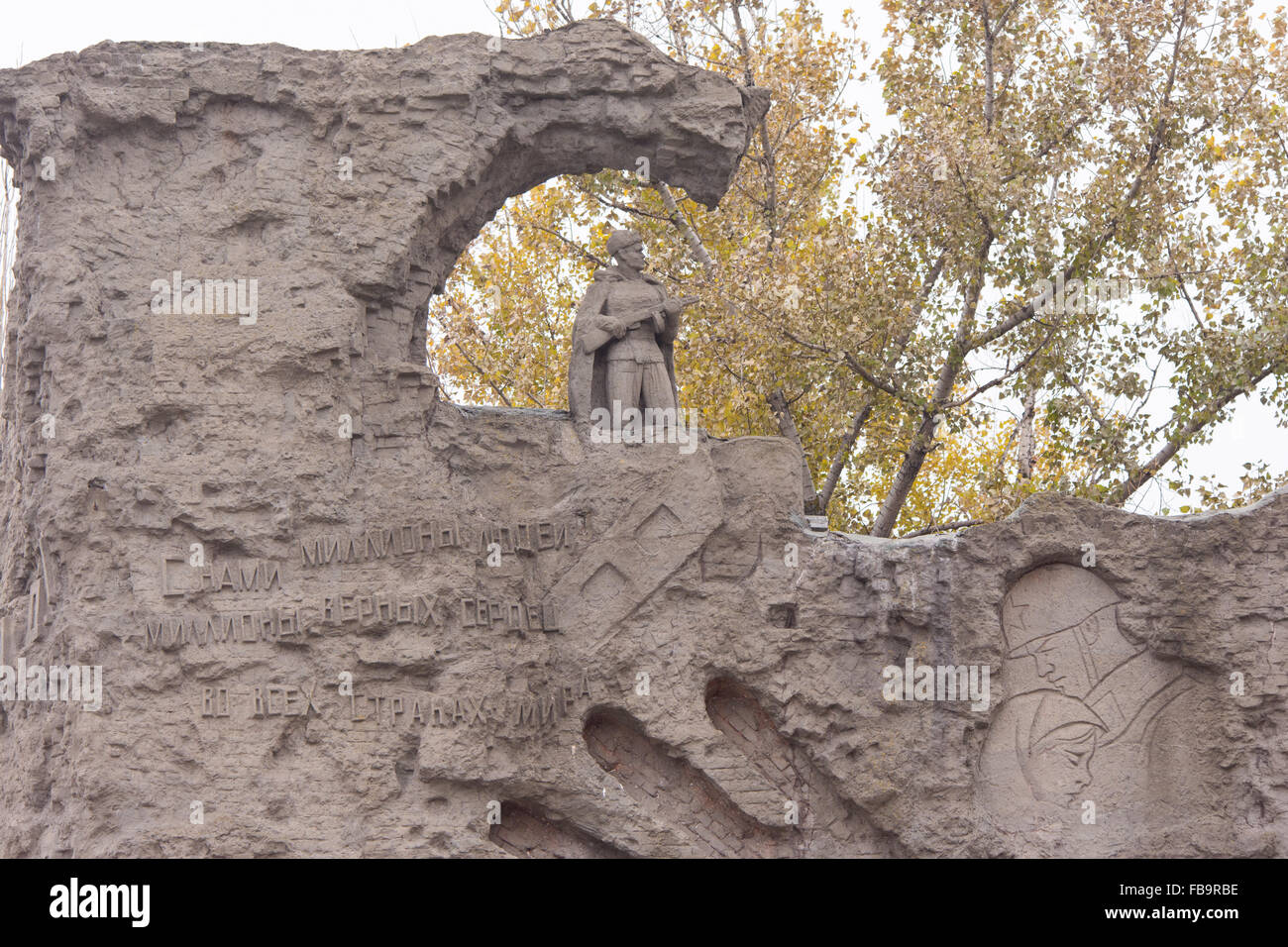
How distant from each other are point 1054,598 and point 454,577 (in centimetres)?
332

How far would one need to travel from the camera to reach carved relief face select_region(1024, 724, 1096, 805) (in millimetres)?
8625

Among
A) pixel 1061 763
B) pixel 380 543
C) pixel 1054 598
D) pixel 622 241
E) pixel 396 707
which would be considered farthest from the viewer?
pixel 622 241

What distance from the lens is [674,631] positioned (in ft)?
27.8

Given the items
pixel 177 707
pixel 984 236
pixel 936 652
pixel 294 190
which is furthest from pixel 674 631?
pixel 984 236

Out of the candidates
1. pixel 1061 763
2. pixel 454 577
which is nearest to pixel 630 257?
pixel 454 577

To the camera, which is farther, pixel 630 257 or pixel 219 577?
pixel 630 257

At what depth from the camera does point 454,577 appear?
8266mm

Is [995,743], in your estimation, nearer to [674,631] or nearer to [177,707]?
[674,631]

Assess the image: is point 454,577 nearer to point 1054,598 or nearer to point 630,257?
point 630,257

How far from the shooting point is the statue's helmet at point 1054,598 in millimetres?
8734

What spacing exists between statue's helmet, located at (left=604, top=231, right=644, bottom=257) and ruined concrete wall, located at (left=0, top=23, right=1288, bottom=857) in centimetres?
79

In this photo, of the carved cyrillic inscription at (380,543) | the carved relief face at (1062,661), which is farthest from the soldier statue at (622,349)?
the carved relief face at (1062,661)

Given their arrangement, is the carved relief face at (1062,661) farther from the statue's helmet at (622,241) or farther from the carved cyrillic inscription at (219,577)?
the carved cyrillic inscription at (219,577)

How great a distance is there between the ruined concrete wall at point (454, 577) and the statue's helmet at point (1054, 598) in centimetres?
2
